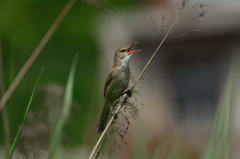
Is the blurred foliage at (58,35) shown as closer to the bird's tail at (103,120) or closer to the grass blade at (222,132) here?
the bird's tail at (103,120)

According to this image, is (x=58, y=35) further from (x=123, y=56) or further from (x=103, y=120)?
(x=103, y=120)

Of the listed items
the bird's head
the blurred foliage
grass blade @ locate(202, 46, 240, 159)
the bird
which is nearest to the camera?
grass blade @ locate(202, 46, 240, 159)

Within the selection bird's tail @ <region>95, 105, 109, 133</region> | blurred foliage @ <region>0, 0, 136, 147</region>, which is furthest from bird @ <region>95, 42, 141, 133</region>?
blurred foliage @ <region>0, 0, 136, 147</region>

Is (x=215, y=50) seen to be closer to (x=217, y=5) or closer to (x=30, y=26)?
(x=217, y=5)

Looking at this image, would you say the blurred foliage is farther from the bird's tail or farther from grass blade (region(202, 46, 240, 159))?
grass blade (region(202, 46, 240, 159))

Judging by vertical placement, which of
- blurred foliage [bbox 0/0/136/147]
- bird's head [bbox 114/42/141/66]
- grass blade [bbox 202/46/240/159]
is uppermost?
blurred foliage [bbox 0/0/136/147]

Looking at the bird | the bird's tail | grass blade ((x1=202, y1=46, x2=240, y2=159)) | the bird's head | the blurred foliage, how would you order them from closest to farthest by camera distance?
grass blade ((x1=202, y1=46, x2=240, y2=159))
the bird's tail
the bird
the bird's head
the blurred foliage

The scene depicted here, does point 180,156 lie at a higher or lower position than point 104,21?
lower

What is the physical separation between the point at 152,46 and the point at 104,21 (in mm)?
2092

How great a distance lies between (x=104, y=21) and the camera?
9633mm

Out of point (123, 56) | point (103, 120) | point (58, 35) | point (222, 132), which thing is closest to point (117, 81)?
point (123, 56)

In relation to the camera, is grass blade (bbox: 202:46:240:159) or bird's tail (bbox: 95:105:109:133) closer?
grass blade (bbox: 202:46:240:159)

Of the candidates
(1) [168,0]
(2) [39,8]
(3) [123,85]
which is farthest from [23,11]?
(3) [123,85]

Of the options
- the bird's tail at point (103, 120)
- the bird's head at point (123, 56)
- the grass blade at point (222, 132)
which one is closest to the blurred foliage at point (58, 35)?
the bird's head at point (123, 56)
